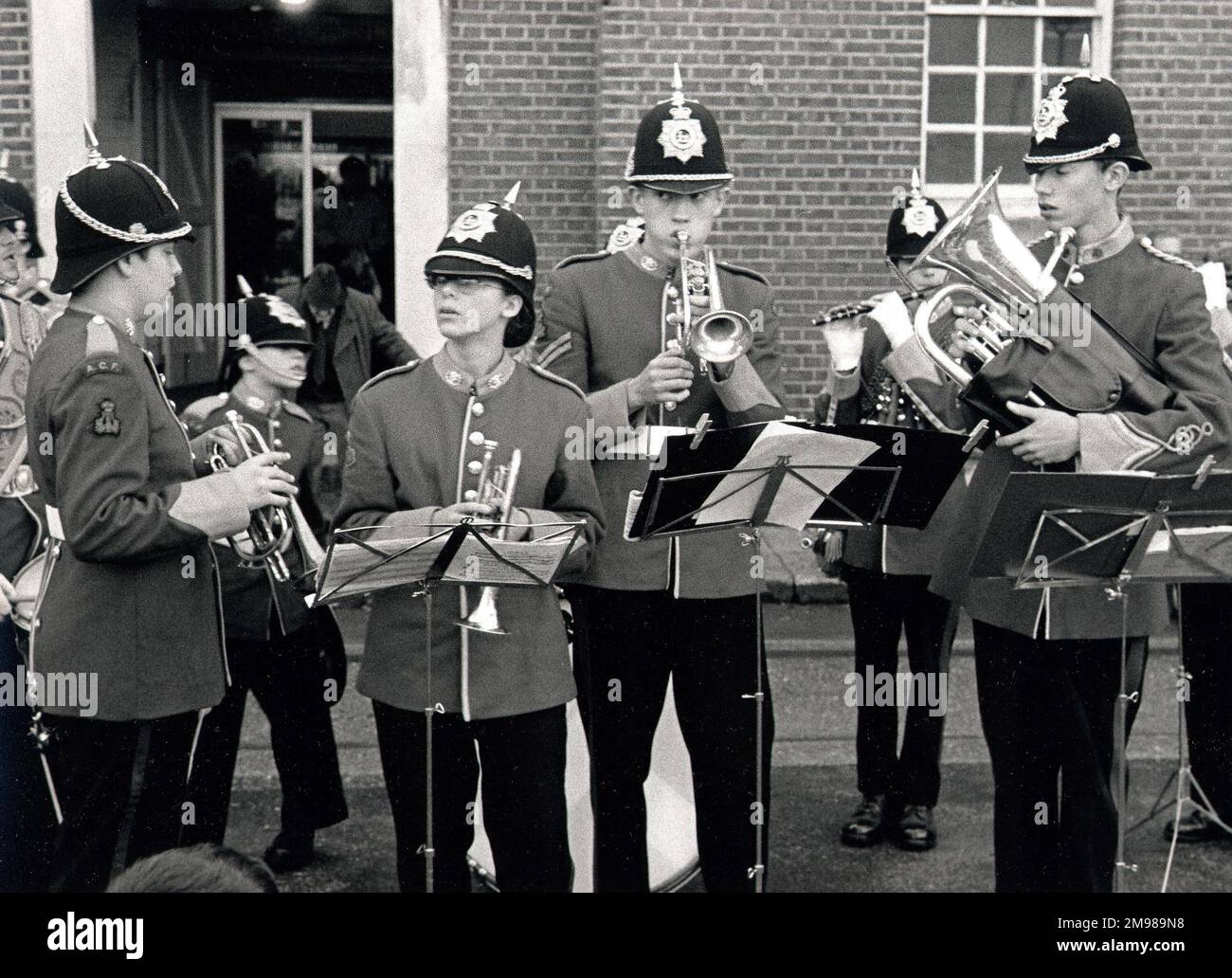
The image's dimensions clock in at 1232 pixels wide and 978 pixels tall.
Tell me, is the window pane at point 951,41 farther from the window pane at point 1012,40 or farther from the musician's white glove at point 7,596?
the musician's white glove at point 7,596

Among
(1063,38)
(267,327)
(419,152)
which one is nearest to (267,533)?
(267,327)

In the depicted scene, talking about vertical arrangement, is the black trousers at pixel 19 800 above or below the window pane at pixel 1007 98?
below

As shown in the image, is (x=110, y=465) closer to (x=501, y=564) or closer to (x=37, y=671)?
(x=37, y=671)

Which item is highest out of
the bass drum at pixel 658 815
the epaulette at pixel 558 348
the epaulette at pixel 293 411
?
the epaulette at pixel 558 348

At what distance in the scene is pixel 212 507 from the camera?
3.71 m

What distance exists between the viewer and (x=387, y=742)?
398 cm

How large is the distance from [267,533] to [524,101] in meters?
5.66

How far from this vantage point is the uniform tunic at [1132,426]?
13.0 feet

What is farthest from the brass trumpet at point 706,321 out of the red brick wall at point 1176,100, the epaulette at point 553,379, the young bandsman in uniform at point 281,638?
the red brick wall at point 1176,100

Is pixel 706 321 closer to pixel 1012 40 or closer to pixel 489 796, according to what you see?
pixel 489 796

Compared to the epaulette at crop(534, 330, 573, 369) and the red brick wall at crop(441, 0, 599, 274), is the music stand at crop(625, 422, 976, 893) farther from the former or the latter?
the red brick wall at crop(441, 0, 599, 274)

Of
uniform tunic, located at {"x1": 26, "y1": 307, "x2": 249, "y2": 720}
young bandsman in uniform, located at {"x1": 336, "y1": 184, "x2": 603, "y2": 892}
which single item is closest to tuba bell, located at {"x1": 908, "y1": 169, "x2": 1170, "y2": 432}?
young bandsman in uniform, located at {"x1": 336, "y1": 184, "x2": 603, "y2": 892}
